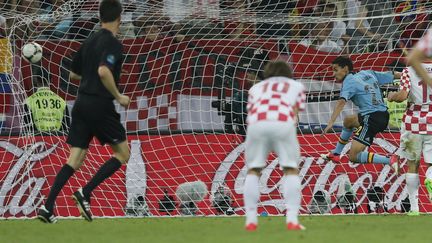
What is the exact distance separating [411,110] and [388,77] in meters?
1.48

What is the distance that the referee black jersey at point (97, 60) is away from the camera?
1055 centimetres

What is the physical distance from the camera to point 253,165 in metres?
9.02

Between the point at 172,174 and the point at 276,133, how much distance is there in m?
5.66

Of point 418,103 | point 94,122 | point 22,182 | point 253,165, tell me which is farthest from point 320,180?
point 253,165

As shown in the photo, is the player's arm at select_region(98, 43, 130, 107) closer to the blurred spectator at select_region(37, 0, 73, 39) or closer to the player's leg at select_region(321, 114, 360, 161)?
the blurred spectator at select_region(37, 0, 73, 39)

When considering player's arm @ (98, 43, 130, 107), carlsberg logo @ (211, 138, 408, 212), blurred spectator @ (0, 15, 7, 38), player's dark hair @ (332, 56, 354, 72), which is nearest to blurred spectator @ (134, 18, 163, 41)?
blurred spectator @ (0, 15, 7, 38)

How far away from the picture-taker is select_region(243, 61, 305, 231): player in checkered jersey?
890cm

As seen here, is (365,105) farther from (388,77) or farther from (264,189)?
(264,189)

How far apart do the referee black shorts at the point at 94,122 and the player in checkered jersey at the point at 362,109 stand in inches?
161

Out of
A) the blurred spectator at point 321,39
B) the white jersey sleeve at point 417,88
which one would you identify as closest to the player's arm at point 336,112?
the white jersey sleeve at point 417,88

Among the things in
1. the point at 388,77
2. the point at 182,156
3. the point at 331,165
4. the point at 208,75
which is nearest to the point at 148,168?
the point at 182,156

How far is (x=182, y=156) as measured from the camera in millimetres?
14461

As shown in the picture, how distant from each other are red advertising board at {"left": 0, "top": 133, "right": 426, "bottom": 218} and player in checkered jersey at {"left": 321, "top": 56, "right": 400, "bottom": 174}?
294 millimetres

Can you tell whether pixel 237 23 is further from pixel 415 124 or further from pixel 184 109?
pixel 415 124
